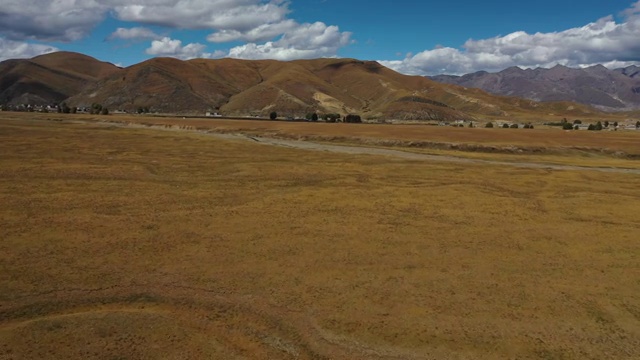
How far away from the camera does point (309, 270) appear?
1808 cm

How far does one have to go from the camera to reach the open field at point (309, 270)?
521 inches

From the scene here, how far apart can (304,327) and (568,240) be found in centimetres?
1527

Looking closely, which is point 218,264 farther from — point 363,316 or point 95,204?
point 95,204

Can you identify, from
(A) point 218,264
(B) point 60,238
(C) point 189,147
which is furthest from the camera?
(C) point 189,147

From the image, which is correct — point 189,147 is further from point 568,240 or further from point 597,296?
point 597,296

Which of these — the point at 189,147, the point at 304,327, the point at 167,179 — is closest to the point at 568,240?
the point at 304,327

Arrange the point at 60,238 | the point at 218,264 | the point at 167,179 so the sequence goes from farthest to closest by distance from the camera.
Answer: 1. the point at 167,179
2. the point at 60,238
3. the point at 218,264

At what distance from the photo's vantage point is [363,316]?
14.6m

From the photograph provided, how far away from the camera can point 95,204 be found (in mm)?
26891

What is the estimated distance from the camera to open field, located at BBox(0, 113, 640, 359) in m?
13.2

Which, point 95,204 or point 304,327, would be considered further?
point 95,204

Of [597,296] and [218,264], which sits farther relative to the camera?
[218,264]

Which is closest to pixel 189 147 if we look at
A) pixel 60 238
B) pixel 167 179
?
pixel 167 179

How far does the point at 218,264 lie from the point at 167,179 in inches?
778
